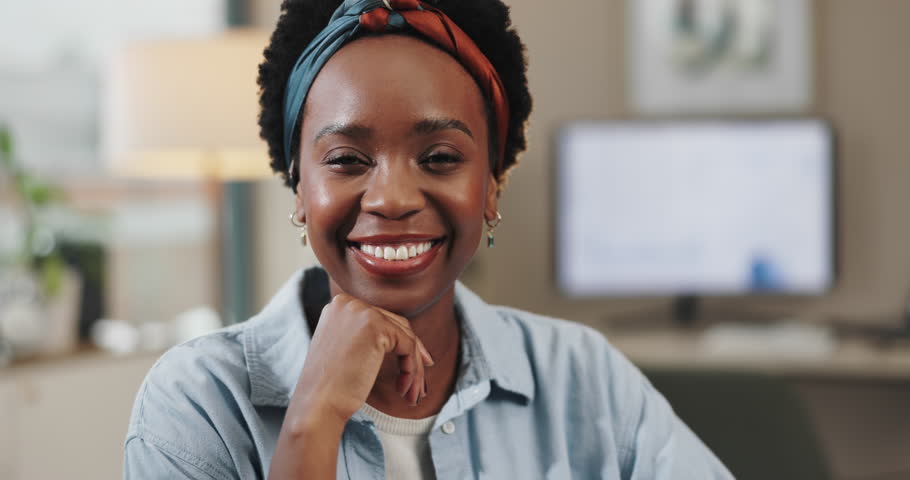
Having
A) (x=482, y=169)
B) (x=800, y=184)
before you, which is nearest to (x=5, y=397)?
(x=482, y=169)

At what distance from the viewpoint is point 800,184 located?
7.60ft

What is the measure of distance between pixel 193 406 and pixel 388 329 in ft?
0.65

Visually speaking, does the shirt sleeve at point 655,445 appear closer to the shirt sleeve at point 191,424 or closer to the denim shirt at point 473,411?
the denim shirt at point 473,411

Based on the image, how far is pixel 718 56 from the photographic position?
250cm

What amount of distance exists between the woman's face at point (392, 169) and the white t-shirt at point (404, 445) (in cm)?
13

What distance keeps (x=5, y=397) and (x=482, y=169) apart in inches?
56.9

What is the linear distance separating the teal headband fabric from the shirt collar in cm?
16

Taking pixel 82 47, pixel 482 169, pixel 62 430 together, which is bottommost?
pixel 62 430

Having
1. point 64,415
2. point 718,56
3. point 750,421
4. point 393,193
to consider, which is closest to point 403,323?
point 393,193

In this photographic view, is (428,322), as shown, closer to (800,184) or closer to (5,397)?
(5,397)

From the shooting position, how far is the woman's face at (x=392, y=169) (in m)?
0.82

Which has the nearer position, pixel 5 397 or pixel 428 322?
pixel 428 322

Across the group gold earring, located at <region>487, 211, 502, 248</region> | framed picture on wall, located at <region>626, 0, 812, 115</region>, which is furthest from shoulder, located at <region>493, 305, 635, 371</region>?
framed picture on wall, located at <region>626, 0, 812, 115</region>

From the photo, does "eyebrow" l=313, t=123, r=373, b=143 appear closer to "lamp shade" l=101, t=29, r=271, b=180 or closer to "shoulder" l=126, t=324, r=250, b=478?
"shoulder" l=126, t=324, r=250, b=478
